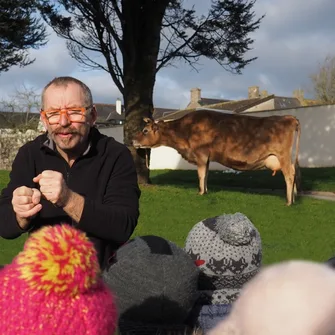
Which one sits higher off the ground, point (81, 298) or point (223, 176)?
point (81, 298)

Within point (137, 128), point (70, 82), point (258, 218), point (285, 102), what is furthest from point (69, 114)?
point (285, 102)

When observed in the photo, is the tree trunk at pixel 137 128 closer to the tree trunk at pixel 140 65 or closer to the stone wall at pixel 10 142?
the tree trunk at pixel 140 65

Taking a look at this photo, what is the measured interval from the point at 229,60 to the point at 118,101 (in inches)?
2005

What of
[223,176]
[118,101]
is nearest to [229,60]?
[223,176]

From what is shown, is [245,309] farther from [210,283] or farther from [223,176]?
[223,176]

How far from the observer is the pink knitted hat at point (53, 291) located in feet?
4.38

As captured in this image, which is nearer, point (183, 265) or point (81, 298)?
point (81, 298)

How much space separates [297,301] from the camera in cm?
87

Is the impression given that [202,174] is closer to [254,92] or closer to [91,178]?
[91,178]

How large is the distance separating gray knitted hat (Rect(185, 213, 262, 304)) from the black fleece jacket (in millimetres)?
782

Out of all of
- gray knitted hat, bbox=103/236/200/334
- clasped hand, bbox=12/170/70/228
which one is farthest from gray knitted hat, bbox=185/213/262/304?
clasped hand, bbox=12/170/70/228

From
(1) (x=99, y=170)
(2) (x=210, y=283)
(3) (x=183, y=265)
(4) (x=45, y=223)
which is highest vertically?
(1) (x=99, y=170)

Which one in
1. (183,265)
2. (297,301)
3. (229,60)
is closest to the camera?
(297,301)

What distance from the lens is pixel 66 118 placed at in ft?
8.03
